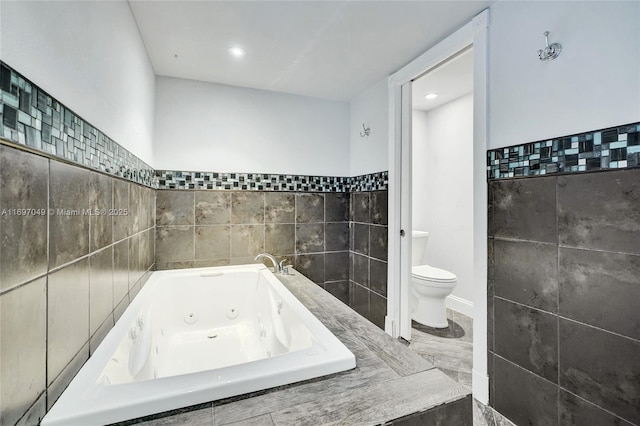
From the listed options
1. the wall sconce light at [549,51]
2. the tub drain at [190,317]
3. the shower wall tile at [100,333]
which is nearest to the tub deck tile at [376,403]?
the shower wall tile at [100,333]

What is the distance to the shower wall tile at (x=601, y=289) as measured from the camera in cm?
112

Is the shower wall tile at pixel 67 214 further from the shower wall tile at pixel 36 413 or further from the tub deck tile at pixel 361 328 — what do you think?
Result: the tub deck tile at pixel 361 328

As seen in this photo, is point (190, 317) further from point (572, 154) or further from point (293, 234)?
point (572, 154)

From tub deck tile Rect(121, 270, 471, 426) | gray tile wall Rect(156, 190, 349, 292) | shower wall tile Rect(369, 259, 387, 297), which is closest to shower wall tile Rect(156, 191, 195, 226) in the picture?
gray tile wall Rect(156, 190, 349, 292)

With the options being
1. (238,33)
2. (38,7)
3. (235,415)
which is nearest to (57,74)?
(38,7)

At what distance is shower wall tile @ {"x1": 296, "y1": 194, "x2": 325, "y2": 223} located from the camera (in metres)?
2.97

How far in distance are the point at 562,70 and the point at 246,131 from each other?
2313 millimetres

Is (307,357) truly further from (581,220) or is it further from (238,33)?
(238,33)

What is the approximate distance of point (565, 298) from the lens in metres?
1.32

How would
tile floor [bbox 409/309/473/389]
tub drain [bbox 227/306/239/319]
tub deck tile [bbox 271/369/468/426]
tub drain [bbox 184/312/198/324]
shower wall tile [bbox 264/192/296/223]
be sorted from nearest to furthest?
tub deck tile [bbox 271/369/468/426] < tile floor [bbox 409/309/473/389] < tub drain [bbox 184/312/198/324] < tub drain [bbox 227/306/239/319] < shower wall tile [bbox 264/192/296/223]

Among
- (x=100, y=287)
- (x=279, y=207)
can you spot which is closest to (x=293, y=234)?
(x=279, y=207)

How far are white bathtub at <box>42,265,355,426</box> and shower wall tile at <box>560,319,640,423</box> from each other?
101 centimetres

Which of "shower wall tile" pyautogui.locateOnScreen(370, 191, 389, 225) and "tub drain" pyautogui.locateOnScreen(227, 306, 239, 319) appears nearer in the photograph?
"tub drain" pyautogui.locateOnScreen(227, 306, 239, 319)

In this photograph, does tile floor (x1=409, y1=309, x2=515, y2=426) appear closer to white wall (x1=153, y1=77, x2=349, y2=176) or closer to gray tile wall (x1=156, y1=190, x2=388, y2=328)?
gray tile wall (x1=156, y1=190, x2=388, y2=328)
